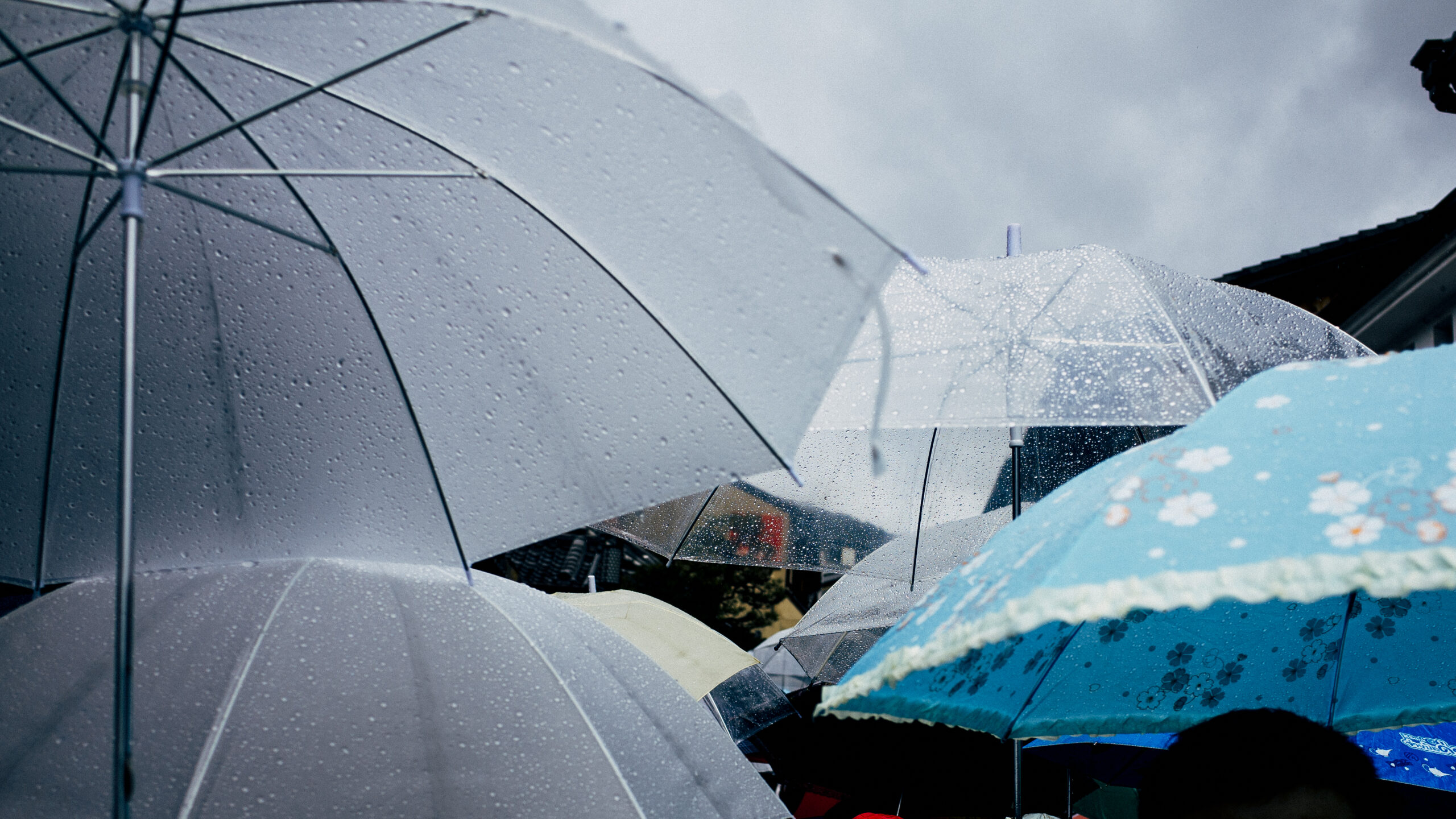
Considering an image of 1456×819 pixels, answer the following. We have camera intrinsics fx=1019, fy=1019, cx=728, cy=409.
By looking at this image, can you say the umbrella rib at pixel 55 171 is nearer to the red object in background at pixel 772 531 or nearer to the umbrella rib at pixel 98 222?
the umbrella rib at pixel 98 222

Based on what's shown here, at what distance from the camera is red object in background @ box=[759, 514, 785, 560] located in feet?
20.0

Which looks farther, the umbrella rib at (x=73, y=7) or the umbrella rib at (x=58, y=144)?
the umbrella rib at (x=58, y=144)

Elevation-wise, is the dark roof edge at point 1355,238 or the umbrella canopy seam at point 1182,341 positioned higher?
the dark roof edge at point 1355,238

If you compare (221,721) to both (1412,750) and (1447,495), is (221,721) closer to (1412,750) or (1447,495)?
(1447,495)

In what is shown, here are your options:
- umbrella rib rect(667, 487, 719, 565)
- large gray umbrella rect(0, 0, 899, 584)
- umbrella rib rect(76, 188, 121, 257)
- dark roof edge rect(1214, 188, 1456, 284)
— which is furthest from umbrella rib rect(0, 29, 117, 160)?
dark roof edge rect(1214, 188, 1456, 284)

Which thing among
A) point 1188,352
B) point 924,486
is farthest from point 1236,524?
point 924,486

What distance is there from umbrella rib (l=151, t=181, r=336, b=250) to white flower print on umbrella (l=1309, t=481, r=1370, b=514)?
215 cm

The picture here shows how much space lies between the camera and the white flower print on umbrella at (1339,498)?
1.37 m

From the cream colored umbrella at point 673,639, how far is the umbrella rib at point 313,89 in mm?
3856

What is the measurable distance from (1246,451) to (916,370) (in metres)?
1.83

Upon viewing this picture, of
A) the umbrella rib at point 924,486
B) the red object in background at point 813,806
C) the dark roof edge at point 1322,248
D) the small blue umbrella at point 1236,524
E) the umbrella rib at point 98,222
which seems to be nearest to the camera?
the small blue umbrella at point 1236,524

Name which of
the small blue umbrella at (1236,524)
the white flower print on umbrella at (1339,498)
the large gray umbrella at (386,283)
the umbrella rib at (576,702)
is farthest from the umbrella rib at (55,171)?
the white flower print on umbrella at (1339,498)

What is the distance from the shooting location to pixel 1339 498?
4.54ft

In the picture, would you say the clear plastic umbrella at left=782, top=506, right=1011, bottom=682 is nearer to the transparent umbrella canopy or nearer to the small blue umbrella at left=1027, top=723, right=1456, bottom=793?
the transparent umbrella canopy
